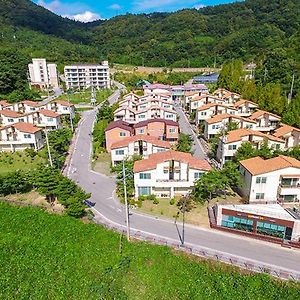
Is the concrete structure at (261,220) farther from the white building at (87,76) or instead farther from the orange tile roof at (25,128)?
the white building at (87,76)

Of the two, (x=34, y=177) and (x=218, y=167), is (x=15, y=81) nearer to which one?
(x=34, y=177)

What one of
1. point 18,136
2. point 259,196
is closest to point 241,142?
point 259,196

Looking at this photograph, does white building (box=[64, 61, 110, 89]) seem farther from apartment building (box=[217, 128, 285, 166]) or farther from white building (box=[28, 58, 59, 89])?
apartment building (box=[217, 128, 285, 166])

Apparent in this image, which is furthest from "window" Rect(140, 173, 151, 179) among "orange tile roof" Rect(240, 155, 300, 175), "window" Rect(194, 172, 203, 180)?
"orange tile roof" Rect(240, 155, 300, 175)

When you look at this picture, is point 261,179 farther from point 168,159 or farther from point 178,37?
point 178,37

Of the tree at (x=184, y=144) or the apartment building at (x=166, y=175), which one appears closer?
the apartment building at (x=166, y=175)

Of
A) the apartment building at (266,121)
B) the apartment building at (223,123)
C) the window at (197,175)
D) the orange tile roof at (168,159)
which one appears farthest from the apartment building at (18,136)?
the apartment building at (266,121)

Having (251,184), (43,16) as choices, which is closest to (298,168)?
(251,184)
